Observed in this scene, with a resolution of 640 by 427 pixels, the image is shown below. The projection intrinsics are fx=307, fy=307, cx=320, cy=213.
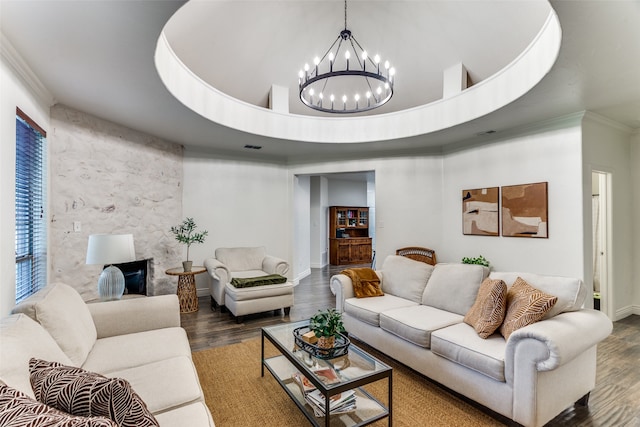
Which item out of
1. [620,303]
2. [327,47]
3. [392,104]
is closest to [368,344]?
[620,303]

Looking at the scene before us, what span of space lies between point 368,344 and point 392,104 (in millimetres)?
4504

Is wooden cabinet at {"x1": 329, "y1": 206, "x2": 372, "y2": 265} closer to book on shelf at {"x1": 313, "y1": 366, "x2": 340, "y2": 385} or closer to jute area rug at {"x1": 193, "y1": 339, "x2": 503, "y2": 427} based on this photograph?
jute area rug at {"x1": 193, "y1": 339, "x2": 503, "y2": 427}

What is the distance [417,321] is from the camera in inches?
103

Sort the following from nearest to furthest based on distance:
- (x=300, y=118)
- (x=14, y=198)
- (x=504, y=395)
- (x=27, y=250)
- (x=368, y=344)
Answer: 1. (x=504, y=395)
2. (x=14, y=198)
3. (x=27, y=250)
4. (x=368, y=344)
5. (x=300, y=118)

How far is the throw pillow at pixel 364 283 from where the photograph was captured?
3.45 m

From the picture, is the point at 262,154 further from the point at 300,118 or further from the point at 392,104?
the point at 392,104

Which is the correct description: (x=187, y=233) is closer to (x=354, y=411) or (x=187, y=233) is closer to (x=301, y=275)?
(x=301, y=275)

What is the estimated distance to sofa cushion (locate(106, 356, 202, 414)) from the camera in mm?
1531

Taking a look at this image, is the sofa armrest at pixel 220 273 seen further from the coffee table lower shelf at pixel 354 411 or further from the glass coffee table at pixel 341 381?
the coffee table lower shelf at pixel 354 411

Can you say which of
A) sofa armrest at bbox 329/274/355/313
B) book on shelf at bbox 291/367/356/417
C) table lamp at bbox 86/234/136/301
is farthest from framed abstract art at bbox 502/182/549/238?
table lamp at bbox 86/234/136/301

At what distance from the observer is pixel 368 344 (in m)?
3.09

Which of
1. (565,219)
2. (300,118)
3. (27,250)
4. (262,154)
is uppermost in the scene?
(300,118)

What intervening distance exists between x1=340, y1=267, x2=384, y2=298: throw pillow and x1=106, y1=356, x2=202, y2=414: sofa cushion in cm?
194

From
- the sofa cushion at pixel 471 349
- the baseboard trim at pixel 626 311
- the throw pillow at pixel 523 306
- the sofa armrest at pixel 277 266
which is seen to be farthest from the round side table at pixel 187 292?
the baseboard trim at pixel 626 311
